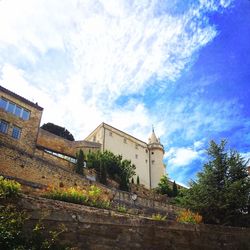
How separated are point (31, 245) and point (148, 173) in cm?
4103

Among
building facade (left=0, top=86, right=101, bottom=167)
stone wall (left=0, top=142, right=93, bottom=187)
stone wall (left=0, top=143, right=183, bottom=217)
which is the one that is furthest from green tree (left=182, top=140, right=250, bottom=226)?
building facade (left=0, top=86, right=101, bottom=167)

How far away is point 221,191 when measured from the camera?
17281mm

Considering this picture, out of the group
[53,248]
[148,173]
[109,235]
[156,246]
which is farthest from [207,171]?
[148,173]

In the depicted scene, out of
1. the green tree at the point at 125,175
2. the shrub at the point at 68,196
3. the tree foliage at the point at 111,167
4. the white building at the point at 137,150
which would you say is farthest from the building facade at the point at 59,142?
the shrub at the point at 68,196

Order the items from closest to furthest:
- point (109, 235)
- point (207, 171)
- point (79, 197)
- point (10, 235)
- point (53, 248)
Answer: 1. point (10, 235)
2. point (53, 248)
3. point (109, 235)
4. point (79, 197)
5. point (207, 171)

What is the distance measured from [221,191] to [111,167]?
18198 mm

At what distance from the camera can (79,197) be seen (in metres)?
10.9

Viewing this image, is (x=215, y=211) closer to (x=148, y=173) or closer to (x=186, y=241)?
(x=186, y=241)

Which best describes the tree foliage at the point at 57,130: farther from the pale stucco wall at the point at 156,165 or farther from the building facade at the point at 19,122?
the building facade at the point at 19,122

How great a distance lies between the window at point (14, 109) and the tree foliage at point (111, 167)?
32.2 ft

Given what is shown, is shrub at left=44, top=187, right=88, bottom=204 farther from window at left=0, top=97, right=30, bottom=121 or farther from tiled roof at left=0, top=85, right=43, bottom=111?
tiled roof at left=0, top=85, right=43, bottom=111

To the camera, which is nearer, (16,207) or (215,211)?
(16,207)

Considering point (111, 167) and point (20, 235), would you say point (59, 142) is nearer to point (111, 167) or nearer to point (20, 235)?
point (111, 167)

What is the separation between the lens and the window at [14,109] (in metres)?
25.2
